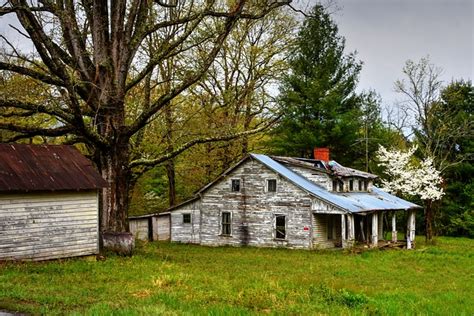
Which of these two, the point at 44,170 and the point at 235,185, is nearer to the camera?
the point at 44,170

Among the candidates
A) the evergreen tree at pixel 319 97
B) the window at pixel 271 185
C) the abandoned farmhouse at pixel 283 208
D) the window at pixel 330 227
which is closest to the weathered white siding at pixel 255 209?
the abandoned farmhouse at pixel 283 208

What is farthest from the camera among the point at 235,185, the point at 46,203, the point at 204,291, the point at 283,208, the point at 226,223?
the point at 226,223

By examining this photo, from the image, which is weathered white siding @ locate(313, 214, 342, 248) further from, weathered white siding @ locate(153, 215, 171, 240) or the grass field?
weathered white siding @ locate(153, 215, 171, 240)

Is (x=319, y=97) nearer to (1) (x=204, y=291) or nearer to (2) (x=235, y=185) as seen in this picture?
(2) (x=235, y=185)

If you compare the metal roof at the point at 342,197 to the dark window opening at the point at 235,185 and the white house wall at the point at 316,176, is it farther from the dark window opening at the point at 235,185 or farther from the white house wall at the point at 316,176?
the dark window opening at the point at 235,185

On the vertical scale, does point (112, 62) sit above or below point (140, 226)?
above

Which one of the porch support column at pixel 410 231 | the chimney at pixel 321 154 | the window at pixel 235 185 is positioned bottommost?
the porch support column at pixel 410 231

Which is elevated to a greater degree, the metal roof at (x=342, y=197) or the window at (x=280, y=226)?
the metal roof at (x=342, y=197)

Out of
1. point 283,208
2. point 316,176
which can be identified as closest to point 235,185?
point 283,208

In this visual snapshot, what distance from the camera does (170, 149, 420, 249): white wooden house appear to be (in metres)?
31.3

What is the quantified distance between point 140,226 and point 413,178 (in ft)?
68.3

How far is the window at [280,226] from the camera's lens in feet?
106

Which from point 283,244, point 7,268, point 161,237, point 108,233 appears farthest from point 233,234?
point 7,268

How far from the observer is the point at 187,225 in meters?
36.7
